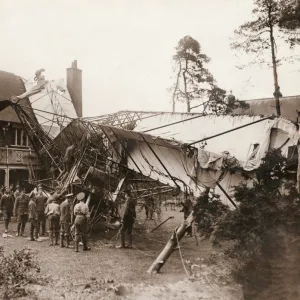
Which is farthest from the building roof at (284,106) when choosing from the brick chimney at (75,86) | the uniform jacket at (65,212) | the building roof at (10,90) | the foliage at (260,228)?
the foliage at (260,228)

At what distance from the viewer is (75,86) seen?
30.3 meters

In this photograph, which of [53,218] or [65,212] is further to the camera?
[53,218]

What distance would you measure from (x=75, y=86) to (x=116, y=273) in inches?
903

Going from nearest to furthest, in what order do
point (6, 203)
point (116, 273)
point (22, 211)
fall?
point (116, 273)
point (22, 211)
point (6, 203)

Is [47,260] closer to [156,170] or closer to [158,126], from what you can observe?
[156,170]

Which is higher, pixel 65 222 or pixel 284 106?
pixel 284 106

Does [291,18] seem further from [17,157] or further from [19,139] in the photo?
[19,139]

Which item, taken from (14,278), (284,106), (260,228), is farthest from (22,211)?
(284,106)

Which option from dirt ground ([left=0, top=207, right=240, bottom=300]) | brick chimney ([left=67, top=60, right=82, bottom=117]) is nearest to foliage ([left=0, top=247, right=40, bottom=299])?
dirt ground ([left=0, top=207, right=240, bottom=300])

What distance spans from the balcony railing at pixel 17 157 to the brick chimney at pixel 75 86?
654 cm

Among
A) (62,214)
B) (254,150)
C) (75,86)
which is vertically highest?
(75,86)

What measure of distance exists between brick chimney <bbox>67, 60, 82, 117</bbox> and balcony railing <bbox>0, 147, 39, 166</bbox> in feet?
21.5

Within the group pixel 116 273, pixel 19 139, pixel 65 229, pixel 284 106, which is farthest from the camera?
pixel 284 106

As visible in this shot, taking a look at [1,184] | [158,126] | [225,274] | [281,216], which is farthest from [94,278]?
[1,184]
